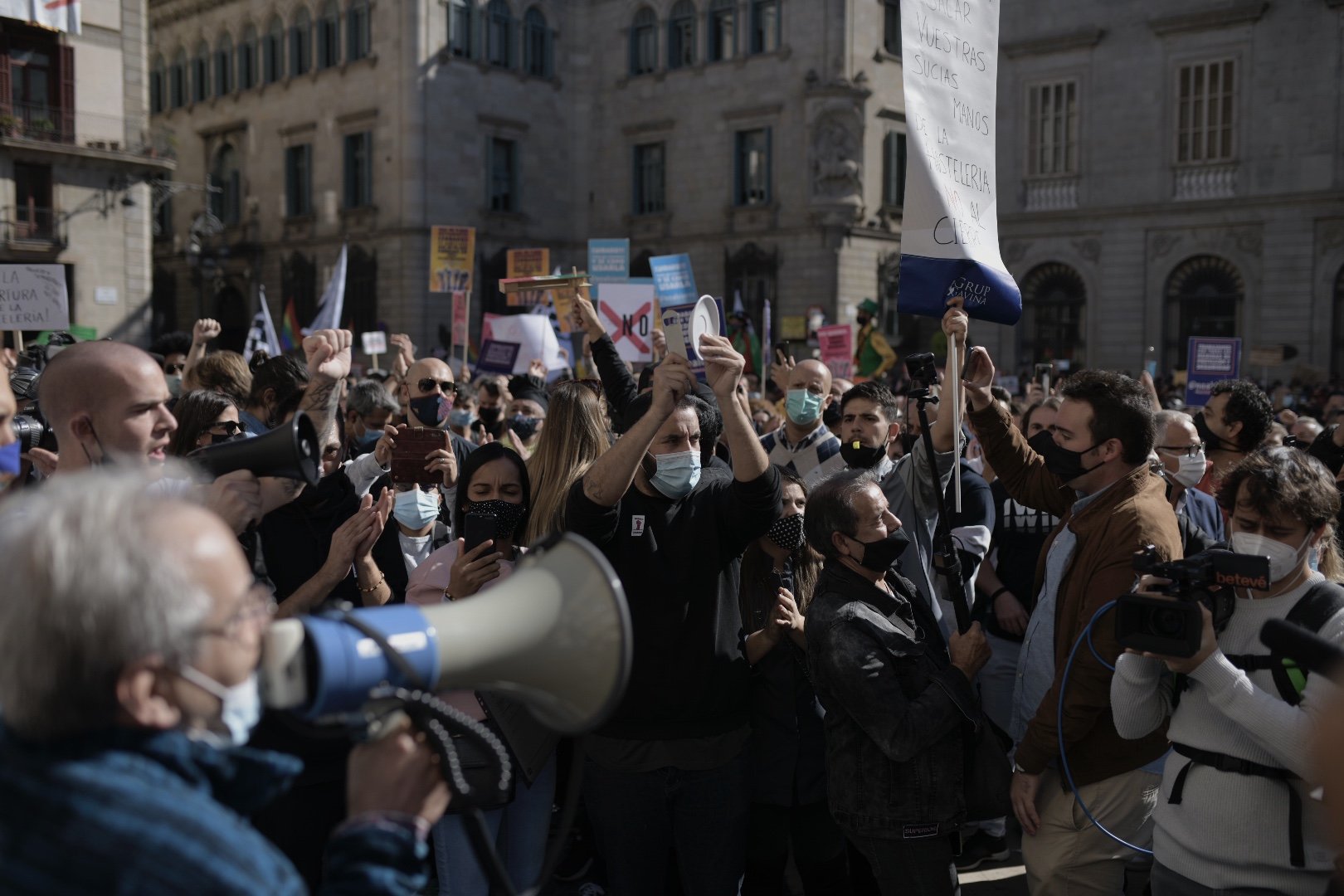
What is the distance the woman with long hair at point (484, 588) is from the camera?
365cm

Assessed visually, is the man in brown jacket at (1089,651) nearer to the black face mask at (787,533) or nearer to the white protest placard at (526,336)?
the black face mask at (787,533)

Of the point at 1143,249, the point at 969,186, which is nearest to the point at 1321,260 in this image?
the point at 1143,249

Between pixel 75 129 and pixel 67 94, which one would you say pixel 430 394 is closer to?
pixel 75 129

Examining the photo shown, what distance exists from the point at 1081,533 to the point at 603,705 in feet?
8.17

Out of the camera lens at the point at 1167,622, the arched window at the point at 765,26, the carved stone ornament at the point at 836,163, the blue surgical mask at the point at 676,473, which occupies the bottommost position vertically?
the camera lens at the point at 1167,622

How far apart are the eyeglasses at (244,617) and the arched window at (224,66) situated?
39.5 m

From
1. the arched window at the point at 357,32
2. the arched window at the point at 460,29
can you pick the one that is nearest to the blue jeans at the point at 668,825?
the arched window at the point at 460,29

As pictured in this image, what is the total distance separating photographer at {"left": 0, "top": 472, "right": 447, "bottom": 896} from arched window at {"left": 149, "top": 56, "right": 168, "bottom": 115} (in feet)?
142

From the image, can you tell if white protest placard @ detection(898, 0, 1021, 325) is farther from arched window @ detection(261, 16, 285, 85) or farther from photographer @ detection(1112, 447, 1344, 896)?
arched window @ detection(261, 16, 285, 85)

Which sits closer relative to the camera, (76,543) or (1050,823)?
(76,543)

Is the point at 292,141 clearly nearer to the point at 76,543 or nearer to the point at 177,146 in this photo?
the point at 177,146

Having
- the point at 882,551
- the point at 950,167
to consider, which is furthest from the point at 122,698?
the point at 950,167

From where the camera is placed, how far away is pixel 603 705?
1.75 metres

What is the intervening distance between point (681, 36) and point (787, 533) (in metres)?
29.0
